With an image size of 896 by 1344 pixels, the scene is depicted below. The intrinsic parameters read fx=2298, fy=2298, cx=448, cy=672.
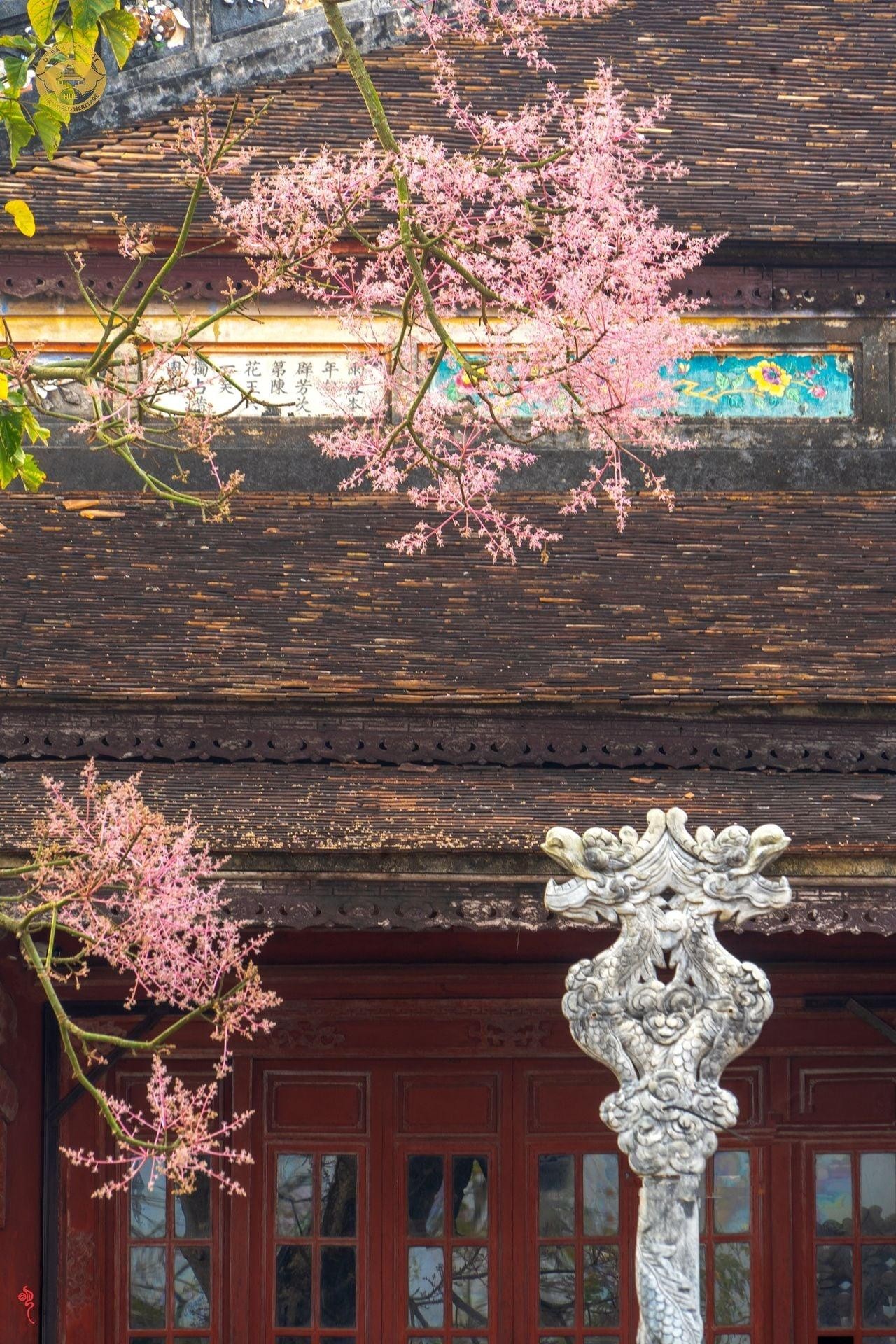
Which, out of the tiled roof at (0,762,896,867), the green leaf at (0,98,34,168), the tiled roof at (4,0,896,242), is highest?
the tiled roof at (4,0,896,242)

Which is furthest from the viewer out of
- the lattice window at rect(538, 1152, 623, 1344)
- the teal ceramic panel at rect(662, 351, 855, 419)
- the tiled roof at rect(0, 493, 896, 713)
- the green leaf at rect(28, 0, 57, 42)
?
the teal ceramic panel at rect(662, 351, 855, 419)

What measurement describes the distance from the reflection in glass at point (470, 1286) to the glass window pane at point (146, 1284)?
4.60ft

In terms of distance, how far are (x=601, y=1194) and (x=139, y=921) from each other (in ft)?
12.4

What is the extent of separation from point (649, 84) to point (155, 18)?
2.95 metres

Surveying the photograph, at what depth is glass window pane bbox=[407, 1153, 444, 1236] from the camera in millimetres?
11062

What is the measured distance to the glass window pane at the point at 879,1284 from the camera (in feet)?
36.3

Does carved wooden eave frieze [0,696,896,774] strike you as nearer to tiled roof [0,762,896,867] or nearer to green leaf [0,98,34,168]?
tiled roof [0,762,896,867]

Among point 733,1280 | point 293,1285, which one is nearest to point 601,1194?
point 733,1280

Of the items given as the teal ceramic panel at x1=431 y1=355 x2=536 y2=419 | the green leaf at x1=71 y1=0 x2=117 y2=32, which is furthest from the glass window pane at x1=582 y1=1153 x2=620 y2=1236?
the green leaf at x1=71 y1=0 x2=117 y2=32

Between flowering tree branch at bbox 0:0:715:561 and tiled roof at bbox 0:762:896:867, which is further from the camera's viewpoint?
tiled roof at bbox 0:762:896:867

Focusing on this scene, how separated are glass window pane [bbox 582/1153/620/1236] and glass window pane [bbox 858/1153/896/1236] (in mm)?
1200

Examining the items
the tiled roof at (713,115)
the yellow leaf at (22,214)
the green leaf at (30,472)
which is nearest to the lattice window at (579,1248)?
the green leaf at (30,472)

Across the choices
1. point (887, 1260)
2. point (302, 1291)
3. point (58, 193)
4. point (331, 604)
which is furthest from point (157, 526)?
point (887, 1260)

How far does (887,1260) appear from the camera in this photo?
11.1 m
